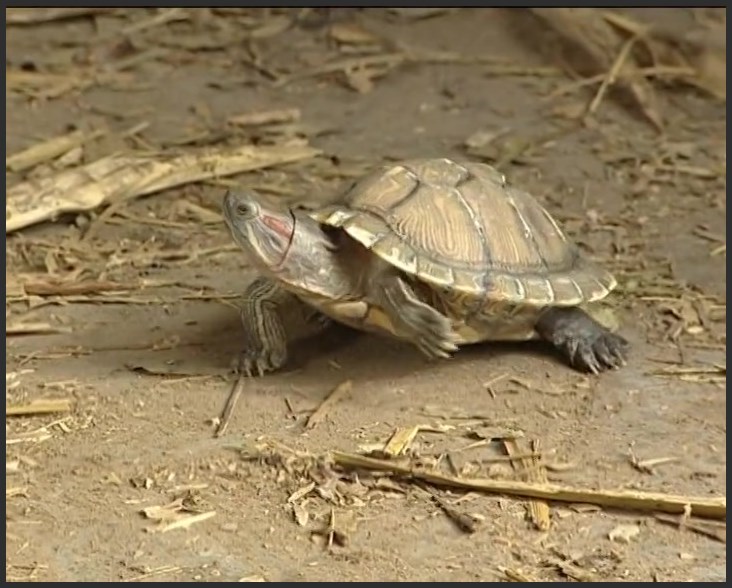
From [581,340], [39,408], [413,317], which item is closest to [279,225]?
[413,317]

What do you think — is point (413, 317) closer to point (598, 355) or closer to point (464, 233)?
point (464, 233)

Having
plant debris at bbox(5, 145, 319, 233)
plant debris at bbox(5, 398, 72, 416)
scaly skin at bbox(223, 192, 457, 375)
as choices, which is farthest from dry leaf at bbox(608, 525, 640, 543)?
plant debris at bbox(5, 145, 319, 233)

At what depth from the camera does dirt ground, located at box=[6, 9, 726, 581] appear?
10.9 ft

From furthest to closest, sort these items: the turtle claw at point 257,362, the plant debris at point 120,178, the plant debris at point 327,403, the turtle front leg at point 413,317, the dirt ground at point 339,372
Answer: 1. the plant debris at point 120,178
2. the turtle claw at point 257,362
3. the turtle front leg at point 413,317
4. the plant debris at point 327,403
5. the dirt ground at point 339,372

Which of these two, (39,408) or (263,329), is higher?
(263,329)

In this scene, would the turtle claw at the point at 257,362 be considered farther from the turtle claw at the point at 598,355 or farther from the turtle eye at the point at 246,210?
the turtle claw at the point at 598,355

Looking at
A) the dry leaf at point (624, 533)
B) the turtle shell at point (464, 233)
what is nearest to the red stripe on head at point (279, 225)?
the turtle shell at point (464, 233)

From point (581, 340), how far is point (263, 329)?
994 mm

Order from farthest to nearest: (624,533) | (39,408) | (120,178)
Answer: (120,178) < (39,408) < (624,533)

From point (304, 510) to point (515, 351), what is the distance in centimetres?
117

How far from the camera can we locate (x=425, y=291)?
413 centimetres

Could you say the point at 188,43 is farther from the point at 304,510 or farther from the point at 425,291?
the point at 304,510

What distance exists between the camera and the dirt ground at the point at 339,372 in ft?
10.9

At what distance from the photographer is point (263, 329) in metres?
4.21
